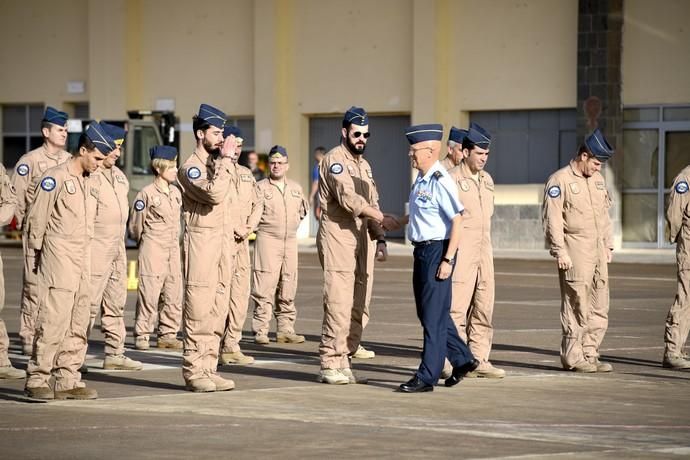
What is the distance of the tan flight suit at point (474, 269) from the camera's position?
12922 millimetres

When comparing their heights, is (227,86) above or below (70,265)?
above

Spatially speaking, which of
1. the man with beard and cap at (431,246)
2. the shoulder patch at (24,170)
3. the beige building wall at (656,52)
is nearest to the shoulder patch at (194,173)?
the man with beard and cap at (431,246)

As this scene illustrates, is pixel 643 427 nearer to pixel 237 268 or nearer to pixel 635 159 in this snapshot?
pixel 237 268

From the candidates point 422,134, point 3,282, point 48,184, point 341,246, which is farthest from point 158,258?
point 422,134

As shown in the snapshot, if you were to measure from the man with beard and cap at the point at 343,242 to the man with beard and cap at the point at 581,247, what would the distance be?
1.92 m

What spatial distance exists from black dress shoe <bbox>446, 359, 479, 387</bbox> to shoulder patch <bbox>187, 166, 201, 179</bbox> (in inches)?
102

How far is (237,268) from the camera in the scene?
14930 millimetres

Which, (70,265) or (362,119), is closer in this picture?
(70,265)

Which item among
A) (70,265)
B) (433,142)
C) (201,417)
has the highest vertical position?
(433,142)

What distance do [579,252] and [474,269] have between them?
1278 mm

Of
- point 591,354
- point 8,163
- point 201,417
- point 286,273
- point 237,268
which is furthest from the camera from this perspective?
point 8,163

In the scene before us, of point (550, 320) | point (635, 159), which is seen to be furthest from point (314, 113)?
point (550, 320)

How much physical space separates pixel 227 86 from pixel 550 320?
22.5 metres

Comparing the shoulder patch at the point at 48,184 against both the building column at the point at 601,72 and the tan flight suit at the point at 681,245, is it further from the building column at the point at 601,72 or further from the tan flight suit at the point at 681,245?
the building column at the point at 601,72
